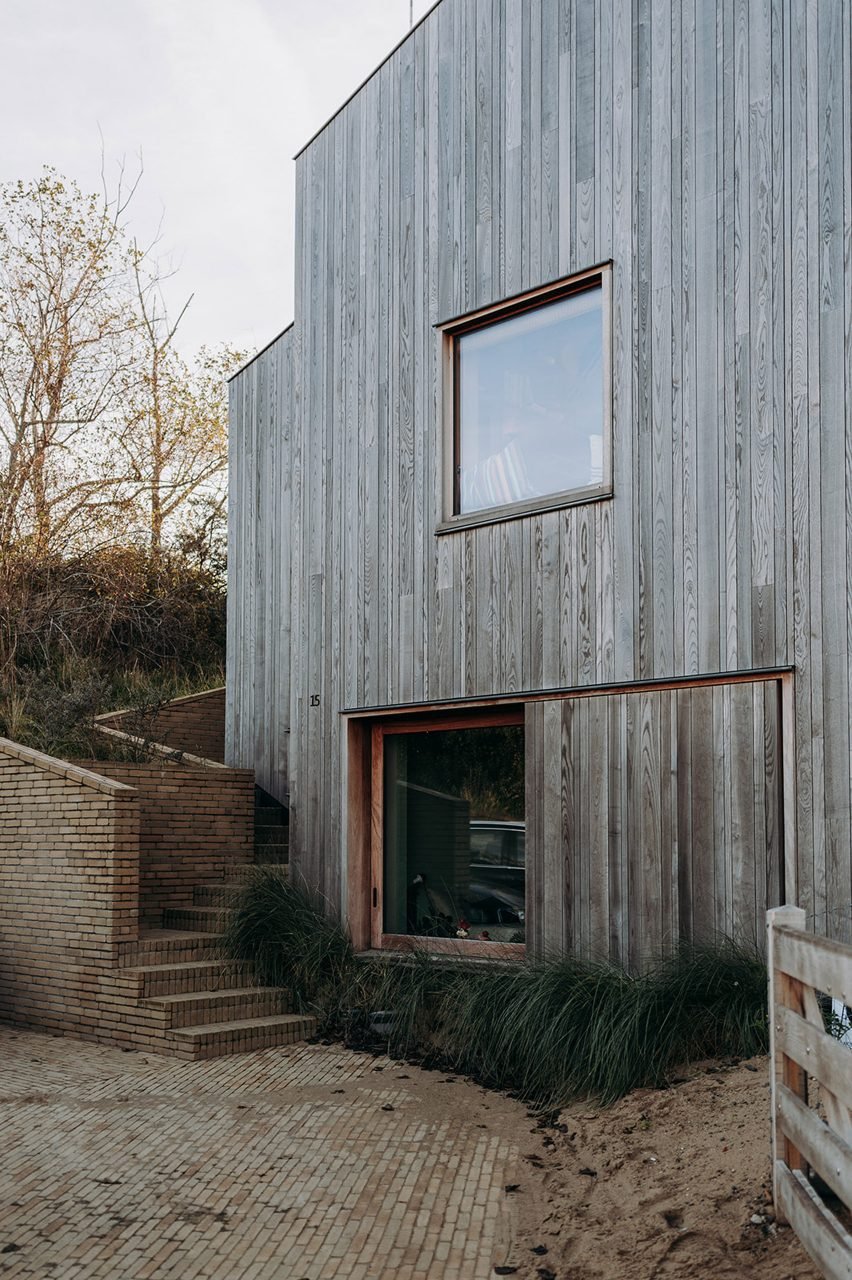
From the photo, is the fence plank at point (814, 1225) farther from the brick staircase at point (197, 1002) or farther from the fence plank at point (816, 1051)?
the brick staircase at point (197, 1002)

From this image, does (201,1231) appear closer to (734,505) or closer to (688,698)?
(688,698)

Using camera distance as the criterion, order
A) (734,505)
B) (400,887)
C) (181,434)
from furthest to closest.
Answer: (181,434)
(400,887)
(734,505)

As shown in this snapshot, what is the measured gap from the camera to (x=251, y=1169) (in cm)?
564

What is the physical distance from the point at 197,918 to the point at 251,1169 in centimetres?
402

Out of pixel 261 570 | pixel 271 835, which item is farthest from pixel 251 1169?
pixel 261 570

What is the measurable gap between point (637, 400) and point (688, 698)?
6.10ft

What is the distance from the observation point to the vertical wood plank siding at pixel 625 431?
6879 millimetres

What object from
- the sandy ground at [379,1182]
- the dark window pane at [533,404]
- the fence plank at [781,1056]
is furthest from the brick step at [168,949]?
the fence plank at [781,1056]

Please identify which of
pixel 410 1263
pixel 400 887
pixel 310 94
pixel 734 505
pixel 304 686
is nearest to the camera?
pixel 410 1263

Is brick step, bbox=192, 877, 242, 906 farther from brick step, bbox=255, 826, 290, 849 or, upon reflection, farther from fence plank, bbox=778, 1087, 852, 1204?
fence plank, bbox=778, 1087, 852, 1204

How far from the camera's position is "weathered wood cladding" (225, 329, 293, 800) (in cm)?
1217

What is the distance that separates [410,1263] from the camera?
15.1 feet

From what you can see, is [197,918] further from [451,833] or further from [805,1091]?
[805,1091]

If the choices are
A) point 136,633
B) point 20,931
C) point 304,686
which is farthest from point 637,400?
point 136,633
